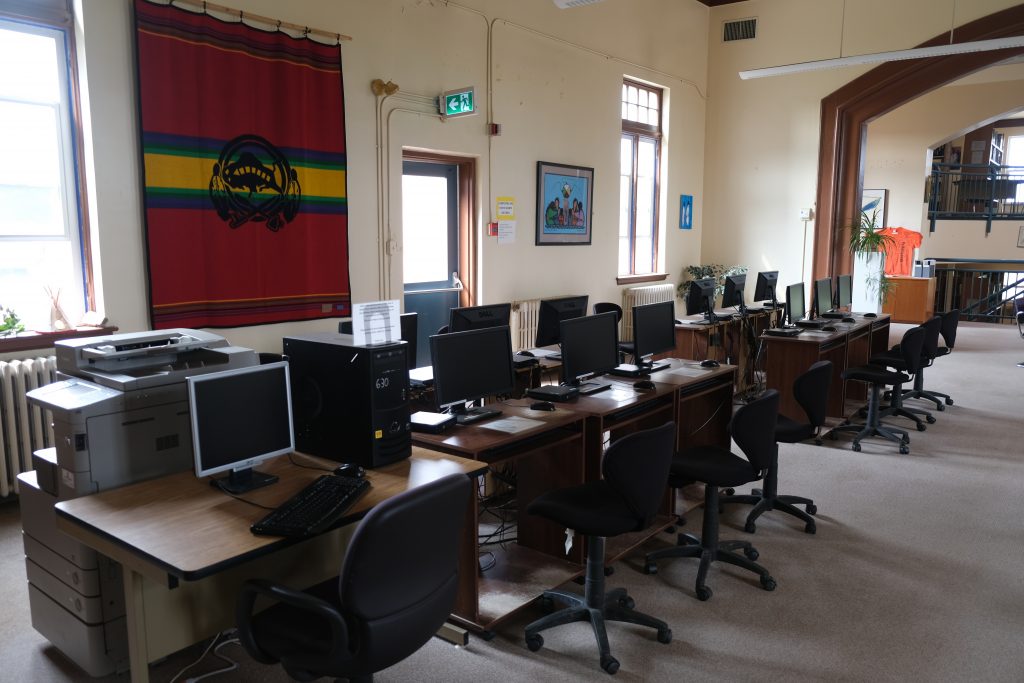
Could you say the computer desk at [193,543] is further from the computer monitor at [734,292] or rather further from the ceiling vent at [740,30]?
the ceiling vent at [740,30]

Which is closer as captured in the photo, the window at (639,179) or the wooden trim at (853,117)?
the wooden trim at (853,117)

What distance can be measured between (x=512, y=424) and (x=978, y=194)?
57.0ft

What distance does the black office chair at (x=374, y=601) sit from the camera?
1.91 metres

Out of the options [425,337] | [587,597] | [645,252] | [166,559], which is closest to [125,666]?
[166,559]

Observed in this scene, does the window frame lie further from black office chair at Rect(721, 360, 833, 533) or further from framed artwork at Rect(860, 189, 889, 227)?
framed artwork at Rect(860, 189, 889, 227)

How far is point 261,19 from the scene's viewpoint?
4941 mm

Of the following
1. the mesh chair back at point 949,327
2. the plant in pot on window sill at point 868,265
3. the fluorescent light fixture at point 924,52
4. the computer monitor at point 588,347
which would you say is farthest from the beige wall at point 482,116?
the mesh chair back at point 949,327

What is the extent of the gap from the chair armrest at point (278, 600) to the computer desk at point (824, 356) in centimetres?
451

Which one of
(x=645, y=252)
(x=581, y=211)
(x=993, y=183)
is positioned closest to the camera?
(x=581, y=211)

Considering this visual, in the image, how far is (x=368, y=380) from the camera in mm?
2697

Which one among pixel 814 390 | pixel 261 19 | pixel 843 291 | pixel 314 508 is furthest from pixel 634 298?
pixel 314 508

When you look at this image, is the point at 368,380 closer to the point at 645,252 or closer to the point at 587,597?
the point at 587,597

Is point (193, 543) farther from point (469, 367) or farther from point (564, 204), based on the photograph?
point (564, 204)

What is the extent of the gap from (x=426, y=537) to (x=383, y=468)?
0.75 meters
